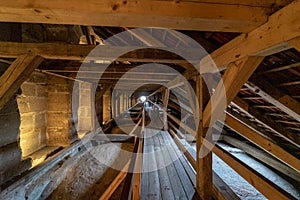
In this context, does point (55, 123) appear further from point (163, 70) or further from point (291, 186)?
point (291, 186)

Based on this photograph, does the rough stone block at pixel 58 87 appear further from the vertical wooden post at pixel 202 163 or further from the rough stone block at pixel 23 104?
the vertical wooden post at pixel 202 163

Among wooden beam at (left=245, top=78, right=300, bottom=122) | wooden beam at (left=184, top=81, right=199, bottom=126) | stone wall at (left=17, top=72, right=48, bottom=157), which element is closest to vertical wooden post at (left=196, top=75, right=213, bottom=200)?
wooden beam at (left=184, top=81, right=199, bottom=126)

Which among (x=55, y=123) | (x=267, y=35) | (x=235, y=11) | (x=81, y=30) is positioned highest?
(x=81, y=30)

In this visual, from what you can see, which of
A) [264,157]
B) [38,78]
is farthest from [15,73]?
[264,157]

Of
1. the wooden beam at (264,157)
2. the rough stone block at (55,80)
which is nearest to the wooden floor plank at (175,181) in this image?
the rough stone block at (55,80)

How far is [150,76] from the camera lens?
11.7 ft

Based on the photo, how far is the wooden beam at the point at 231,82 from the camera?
4.08 feet

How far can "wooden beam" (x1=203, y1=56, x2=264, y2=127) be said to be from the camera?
1.24 meters

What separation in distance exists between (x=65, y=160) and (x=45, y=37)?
2.43 m

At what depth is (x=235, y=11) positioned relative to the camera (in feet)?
3.12

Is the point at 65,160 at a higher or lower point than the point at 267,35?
lower

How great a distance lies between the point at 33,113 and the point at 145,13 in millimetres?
3641

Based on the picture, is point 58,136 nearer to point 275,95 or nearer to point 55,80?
point 55,80

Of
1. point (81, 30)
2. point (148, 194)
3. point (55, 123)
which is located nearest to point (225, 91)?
point (148, 194)
